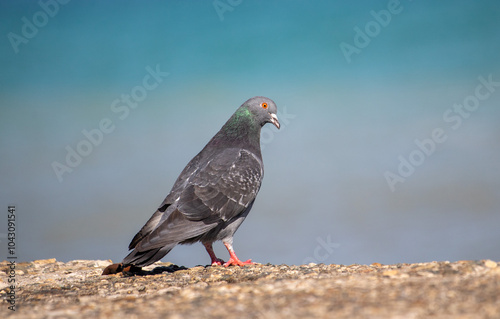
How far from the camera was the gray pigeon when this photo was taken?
9.70 metres

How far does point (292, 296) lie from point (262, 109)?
698 centimetres

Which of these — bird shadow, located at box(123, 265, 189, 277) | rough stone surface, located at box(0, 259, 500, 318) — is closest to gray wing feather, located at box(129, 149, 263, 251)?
bird shadow, located at box(123, 265, 189, 277)

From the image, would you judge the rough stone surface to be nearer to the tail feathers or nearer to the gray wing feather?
the tail feathers

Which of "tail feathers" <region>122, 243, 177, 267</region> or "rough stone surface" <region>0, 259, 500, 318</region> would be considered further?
"tail feathers" <region>122, 243, 177, 267</region>

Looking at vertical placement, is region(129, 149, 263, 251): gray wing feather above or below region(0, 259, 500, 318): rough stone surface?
above

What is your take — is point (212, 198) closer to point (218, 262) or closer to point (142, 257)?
point (218, 262)

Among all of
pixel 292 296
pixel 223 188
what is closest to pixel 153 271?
pixel 223 188

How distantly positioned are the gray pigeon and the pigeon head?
3.9 inches

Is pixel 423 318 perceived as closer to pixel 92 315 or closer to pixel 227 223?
pixel 92 315

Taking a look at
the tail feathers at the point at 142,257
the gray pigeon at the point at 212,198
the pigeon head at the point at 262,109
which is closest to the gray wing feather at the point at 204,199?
the gray pigeon at the point at 212,198

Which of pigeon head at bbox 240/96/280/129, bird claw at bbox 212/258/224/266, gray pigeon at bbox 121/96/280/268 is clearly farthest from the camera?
pigeon head at bbox 240/96/280/129

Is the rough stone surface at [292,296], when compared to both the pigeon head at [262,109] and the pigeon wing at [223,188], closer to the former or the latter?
the pigeon wing at [223,188]

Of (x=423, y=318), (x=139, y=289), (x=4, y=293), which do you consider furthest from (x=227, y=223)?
(x=423, y=318)

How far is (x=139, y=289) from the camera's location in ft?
27.2
